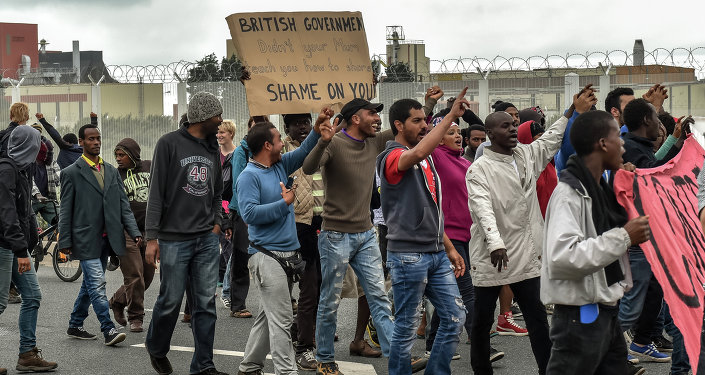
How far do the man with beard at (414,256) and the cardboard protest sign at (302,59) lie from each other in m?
1.92

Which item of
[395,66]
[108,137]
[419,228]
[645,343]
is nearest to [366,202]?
[419,228]

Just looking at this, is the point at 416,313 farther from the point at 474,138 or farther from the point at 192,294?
the point at 474,138

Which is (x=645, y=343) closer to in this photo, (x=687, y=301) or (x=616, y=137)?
(x=687, y=301)

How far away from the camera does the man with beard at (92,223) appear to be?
899cm

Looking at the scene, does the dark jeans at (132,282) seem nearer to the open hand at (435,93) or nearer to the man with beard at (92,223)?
the man with beard at (92,223)

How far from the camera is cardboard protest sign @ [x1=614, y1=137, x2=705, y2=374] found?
545 cm

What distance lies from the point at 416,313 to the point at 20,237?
10.3 feet

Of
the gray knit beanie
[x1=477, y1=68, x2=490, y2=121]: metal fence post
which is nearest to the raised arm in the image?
the gray knit beanie

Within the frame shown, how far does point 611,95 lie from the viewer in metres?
9.41

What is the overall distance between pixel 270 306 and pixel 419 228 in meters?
1.15

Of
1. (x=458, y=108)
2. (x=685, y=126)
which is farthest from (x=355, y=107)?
(x=685, y=126)

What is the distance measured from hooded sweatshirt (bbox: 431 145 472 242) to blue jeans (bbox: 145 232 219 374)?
6.02ft

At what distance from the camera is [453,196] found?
26.6 ft

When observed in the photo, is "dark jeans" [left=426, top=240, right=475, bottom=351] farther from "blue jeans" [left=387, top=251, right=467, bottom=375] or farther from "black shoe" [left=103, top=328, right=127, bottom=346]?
"black shoe" [left=103, top=328, right=127, bottom=346]
